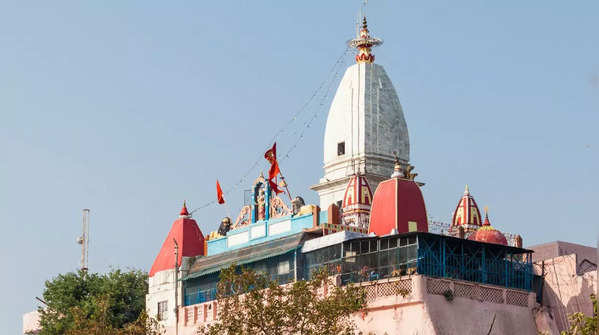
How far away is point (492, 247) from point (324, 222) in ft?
27.0

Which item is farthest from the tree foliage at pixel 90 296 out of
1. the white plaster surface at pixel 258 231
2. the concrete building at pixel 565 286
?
the concrete building at pixel 565 286

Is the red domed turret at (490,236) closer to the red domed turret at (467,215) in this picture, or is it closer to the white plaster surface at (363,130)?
the red domed turret at (467,215)

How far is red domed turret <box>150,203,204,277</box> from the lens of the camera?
198 feet

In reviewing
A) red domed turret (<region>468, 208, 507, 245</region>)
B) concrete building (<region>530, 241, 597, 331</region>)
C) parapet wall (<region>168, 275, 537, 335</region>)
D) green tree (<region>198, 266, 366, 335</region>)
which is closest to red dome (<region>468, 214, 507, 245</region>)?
red domed turret (<region>468, 208, 507, 245</region>)

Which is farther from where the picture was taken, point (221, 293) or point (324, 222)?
point (324, 222)

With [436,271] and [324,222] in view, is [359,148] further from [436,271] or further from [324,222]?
[436,271]

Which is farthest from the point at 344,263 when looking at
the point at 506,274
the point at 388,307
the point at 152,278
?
the point at 152,278

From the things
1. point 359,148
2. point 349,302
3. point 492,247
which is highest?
point 359,148

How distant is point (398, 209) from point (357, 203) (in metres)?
5.05

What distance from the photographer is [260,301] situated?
41.9 meters

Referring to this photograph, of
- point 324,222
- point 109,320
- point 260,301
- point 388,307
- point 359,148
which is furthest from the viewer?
point 359,148

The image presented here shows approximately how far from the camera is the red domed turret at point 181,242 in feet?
198

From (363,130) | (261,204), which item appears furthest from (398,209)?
(363,130)

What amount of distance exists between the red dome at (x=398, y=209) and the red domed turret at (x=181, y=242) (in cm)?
1167
